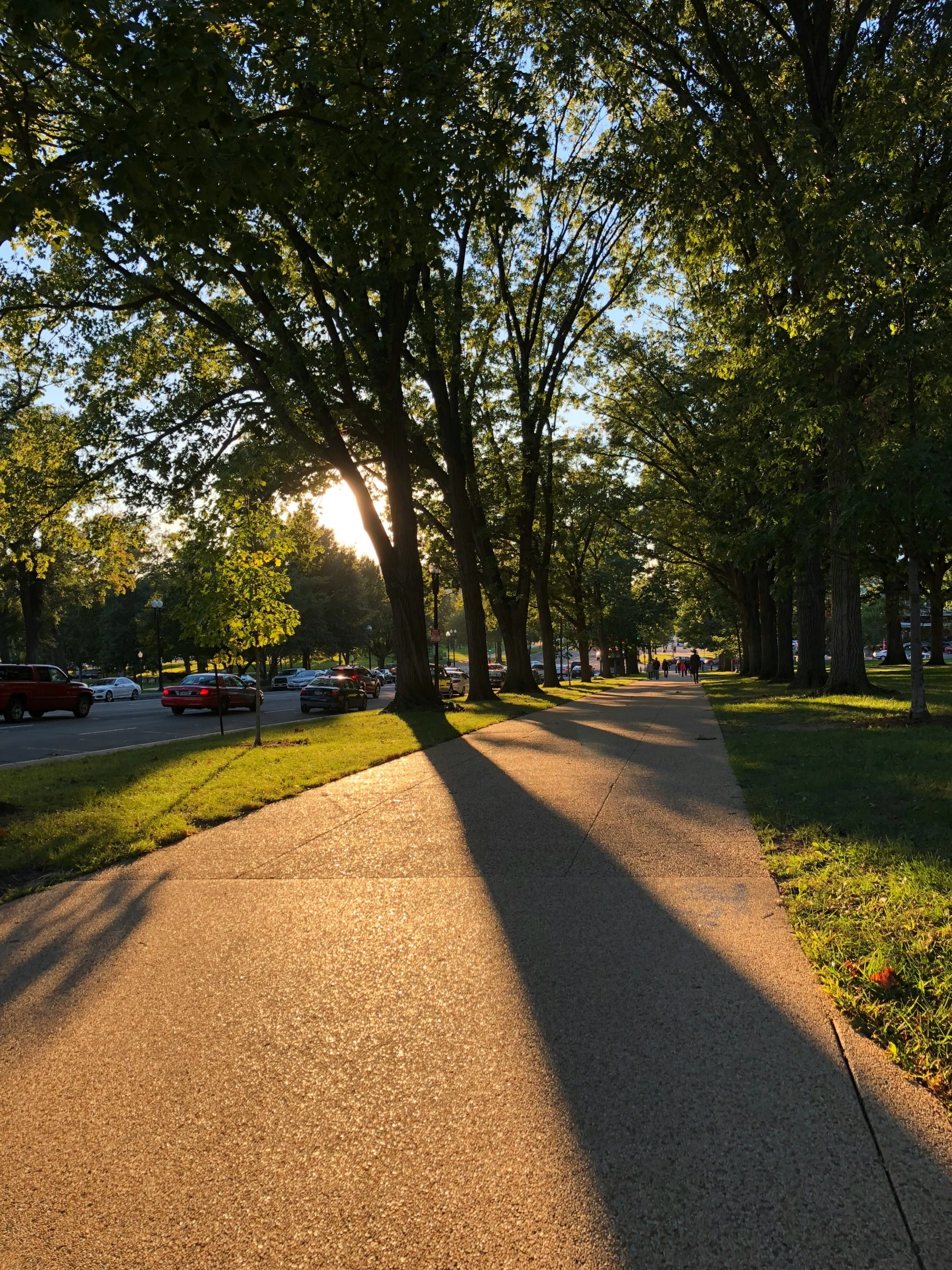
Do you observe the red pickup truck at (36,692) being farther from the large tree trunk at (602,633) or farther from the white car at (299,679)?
the large tree trunk at (602,633)

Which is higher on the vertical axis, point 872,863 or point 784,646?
point 784,646

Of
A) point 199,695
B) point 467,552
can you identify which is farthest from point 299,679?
point 467,552

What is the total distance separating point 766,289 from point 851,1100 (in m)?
16.0

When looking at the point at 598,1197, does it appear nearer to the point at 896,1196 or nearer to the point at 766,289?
the point at 896,1196

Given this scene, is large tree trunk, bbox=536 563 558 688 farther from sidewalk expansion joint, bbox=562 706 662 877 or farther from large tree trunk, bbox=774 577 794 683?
sidewalk expansion joint, bbox=562 706 662 877

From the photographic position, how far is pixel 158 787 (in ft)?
31.6

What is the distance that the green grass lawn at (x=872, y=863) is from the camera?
10.7 feet

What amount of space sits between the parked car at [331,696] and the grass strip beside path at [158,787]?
952 centimetres

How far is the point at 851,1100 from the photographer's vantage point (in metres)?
2.67

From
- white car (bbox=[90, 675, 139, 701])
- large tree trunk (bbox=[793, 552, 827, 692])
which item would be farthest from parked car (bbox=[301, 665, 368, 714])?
white car (bbox=[90, 675, 139, 701])

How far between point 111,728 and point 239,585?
31.9 ft

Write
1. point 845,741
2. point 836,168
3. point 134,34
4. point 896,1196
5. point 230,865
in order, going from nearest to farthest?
point 896,1196
point 230,865
point 134,34
point 845,741
point 836,168

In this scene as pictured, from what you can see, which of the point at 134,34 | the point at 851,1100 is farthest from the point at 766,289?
the point at 851,1100

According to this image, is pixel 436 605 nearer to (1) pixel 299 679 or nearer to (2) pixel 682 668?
(1) pixel 299 679
